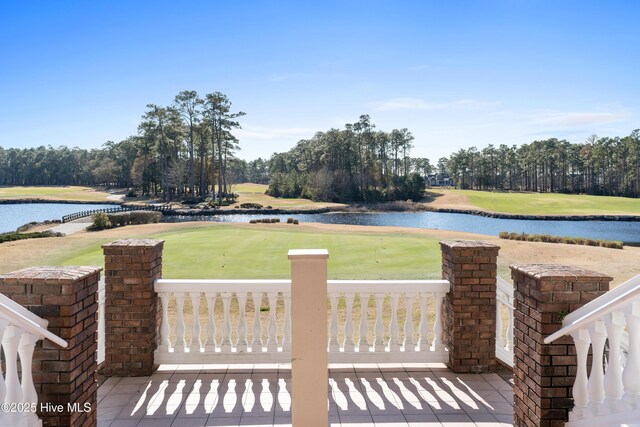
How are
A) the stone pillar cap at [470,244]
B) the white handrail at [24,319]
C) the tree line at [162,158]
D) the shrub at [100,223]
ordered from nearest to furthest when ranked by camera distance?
1. the white handrail at [24,319]
2. the stone pillar cap at [470,244]
3. the shrub at [100,223]
4. the tree line at [162,158]

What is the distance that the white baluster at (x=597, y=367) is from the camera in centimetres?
185

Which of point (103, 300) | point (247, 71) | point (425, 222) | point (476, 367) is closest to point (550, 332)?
point (476, 367)

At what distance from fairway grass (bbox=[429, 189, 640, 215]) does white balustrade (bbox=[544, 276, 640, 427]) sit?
135 ft

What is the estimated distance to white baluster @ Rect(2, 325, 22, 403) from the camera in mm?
1821

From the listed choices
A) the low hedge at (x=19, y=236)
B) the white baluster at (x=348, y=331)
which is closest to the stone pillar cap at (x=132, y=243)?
the white baluster at (x=348, y=331)

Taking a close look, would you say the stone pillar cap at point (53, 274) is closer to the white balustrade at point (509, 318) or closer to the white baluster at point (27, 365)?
the white baluster at point (27, 365)

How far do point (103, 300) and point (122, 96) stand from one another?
71.3ft

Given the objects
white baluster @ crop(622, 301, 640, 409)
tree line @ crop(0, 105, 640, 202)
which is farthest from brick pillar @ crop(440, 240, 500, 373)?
tree line @ crop(0, 105, 640, 202)

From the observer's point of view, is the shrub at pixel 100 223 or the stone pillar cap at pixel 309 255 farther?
the shrub at pixel 100 223

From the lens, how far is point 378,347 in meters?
3.73

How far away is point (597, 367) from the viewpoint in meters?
1.88

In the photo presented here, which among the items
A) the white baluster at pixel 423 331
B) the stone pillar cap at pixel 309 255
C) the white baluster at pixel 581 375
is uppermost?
the stone pillar cap at pixel 309 255

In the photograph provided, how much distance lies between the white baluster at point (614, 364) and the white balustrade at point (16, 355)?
2482mm

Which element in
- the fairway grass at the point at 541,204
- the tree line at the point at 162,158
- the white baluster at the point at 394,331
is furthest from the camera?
the tree line at the point at 162,158
